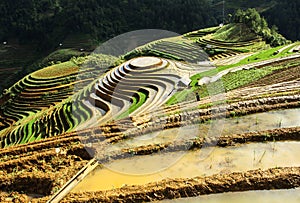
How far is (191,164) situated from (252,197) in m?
1.96

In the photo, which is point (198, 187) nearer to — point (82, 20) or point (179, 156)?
point (179, 156)

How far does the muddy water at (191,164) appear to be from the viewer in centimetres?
A: 856

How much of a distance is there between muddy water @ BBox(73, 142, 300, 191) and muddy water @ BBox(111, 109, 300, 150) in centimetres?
91

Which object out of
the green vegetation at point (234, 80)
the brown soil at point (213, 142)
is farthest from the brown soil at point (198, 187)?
the green vegetation at point (234, 80)

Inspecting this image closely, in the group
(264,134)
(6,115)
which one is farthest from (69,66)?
(264,134)

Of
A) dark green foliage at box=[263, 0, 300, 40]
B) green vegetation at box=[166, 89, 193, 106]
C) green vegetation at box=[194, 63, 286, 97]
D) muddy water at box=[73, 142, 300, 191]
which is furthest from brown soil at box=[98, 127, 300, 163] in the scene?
dark green foliage at box=[263, 0, 300, 40]

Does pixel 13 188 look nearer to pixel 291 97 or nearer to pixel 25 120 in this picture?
pixel 291 97

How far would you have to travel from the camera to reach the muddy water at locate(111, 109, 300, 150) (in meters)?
10.5

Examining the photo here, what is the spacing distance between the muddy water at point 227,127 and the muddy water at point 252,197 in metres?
2.87

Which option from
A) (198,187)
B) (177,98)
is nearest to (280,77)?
(177,98)

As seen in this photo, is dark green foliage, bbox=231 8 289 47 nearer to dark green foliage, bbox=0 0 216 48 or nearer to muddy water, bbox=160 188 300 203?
dark green foliage, bbox=0 0 216 48

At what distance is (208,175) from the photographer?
8352mm

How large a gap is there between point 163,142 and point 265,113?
407 cm

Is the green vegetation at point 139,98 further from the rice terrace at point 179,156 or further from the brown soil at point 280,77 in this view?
the brown soil at point 280,77
